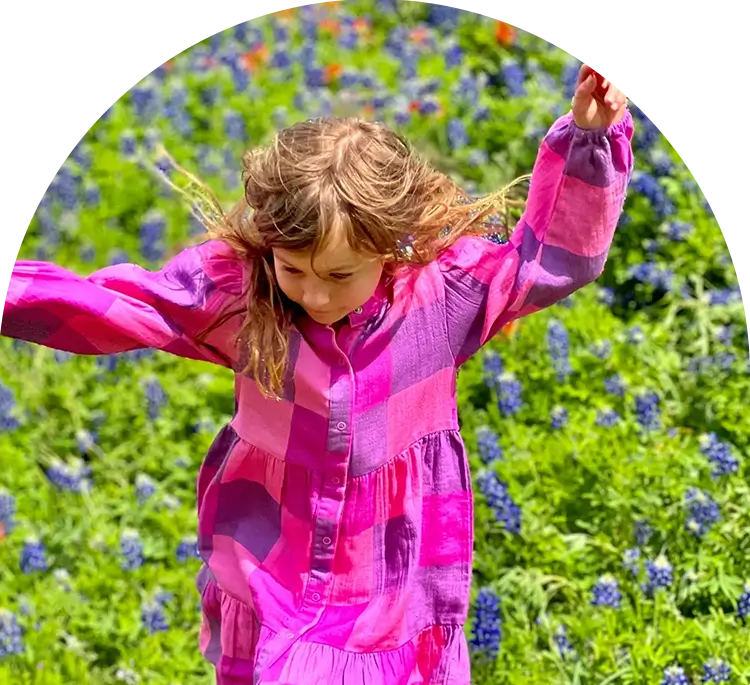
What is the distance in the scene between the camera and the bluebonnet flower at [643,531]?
2.77m

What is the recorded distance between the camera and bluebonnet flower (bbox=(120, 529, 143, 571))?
2.93 metres

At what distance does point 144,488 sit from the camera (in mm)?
3184

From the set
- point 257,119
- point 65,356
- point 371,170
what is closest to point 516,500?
point 371,170

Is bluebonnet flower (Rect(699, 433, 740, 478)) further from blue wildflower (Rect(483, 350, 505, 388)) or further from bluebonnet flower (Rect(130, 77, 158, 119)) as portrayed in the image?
bluebonnet flower (Rect(130, 77, 158, 119))

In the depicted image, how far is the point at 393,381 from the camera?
1.99 m

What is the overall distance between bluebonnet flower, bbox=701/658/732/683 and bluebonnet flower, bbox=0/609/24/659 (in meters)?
1.42

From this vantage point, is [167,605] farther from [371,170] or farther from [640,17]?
[640,17]

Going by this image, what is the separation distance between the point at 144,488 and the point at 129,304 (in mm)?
1391

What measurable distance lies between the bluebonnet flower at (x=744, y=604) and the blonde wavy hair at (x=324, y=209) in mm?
1083

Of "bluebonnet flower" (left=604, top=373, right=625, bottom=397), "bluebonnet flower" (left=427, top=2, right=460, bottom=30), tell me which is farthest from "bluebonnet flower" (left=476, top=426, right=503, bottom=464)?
"bluebonnet flower" (left=427, top=2, right=460, bottom=30)

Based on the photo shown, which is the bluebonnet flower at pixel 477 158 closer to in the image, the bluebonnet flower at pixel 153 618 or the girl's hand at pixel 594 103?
the bluebonnet flower at pixel 153 618

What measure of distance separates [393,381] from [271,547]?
343 mm

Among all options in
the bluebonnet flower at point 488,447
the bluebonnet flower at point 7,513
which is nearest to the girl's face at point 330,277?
the bluebonnet flower at point 488,447

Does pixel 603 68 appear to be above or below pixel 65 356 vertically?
below
